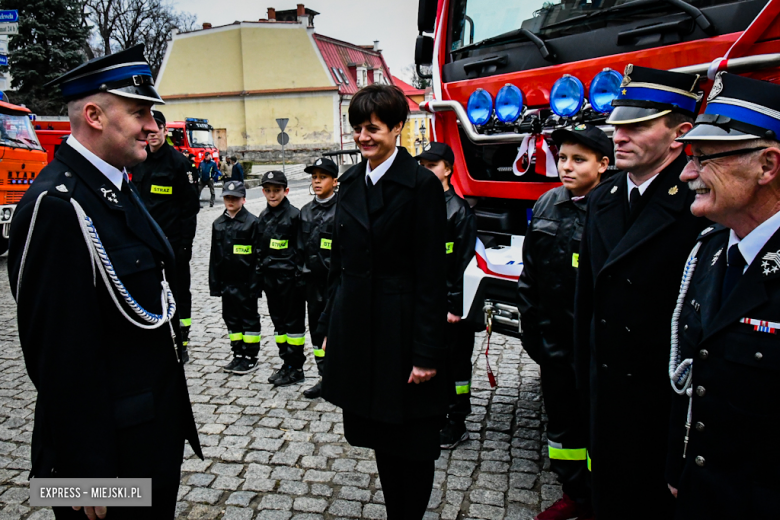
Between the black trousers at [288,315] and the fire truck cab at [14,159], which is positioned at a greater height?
the fire truck cab at [14,159]

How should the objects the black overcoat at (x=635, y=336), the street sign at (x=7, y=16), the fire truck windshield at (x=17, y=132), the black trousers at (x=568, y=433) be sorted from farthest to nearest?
the fire truck windshield at (x=17, y=132)
the street sign at (x=7, y=16)
the black trousers at (x=568, y=433)
the black overcoat at (x=635, y=336)

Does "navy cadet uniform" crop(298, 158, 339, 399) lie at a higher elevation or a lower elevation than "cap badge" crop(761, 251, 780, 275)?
lower

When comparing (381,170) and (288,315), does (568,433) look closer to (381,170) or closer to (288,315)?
(381,170)

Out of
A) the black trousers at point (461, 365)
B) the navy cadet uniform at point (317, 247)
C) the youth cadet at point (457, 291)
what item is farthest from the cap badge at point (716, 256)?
the navy cadet uniform at point (317, 247)

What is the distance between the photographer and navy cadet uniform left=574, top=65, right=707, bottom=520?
7.80ft

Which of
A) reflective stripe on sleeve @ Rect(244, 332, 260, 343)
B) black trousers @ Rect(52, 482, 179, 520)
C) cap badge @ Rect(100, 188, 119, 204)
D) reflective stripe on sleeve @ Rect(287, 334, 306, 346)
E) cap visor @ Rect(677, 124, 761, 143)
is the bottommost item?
reflective stripe on sleeve @ Rect(244, 332, 260, 343)

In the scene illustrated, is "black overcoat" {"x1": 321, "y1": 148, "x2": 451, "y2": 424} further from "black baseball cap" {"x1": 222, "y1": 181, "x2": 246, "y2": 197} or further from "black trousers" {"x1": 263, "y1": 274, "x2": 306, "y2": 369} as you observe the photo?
"black baseball cap" {"x1": 222, "y1": 181, "x2": 246, "y2": 197}

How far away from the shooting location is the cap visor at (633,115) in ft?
8.13

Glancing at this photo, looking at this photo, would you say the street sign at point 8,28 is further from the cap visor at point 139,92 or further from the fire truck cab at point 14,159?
the cap visor at point 139,92

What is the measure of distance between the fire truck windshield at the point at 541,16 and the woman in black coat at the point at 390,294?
1.71m

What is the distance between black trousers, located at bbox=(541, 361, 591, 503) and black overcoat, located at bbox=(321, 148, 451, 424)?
870 millimetres

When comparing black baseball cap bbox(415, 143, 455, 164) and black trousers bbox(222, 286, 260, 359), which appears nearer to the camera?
black baseball cap bbox(415, 143, 455, 164)

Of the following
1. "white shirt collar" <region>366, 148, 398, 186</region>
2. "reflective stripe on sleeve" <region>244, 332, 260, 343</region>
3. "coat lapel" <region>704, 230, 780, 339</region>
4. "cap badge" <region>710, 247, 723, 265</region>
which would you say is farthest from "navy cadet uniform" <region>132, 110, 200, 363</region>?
"coat lapel" <region>704, 230, 780, 339</region>

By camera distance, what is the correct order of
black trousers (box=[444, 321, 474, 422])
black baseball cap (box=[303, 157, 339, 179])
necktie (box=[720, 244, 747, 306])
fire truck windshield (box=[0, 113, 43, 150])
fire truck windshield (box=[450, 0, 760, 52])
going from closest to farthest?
necktie (box=[720, 244, 747, 306]) → fire truck windshield (box=[450, 0, 760, 52]) → black trousers (box=[444, 321, 474, 422]) → black baseball cap (box=[303, 157, 339, 179]) → fire truck windshield (box=[0, 113, 43, 150])
